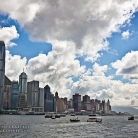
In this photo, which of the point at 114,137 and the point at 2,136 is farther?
the point at 114,137

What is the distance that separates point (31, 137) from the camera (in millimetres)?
100000

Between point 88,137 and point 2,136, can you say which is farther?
point 88,137

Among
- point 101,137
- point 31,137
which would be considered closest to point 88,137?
point 101,137

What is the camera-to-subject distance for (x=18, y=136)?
100 meters

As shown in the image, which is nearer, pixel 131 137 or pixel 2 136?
pixel 2 136

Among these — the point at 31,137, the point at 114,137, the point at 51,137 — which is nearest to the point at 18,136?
the point at 31,137

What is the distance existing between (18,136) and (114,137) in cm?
4046

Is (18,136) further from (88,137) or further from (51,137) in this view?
(88,137)

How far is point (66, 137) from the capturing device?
105 m

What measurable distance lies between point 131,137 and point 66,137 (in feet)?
94.4

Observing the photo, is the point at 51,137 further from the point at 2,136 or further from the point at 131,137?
the point at 131,137

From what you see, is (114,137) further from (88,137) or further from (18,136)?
(18,136)

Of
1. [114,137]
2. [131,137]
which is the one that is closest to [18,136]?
[114,137]

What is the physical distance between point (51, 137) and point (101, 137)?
21461mm
